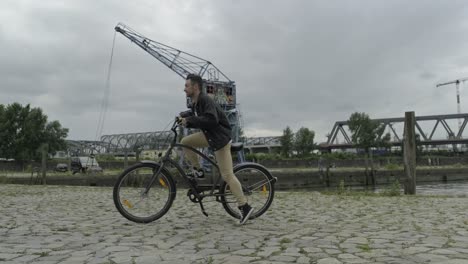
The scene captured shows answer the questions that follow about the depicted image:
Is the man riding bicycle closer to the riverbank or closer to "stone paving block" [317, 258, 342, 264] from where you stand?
"stone paving block" [317, 258, 342, 264]

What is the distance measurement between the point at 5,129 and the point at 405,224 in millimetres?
54307

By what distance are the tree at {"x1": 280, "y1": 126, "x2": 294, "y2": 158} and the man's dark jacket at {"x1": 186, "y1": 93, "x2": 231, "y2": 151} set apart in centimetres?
7649

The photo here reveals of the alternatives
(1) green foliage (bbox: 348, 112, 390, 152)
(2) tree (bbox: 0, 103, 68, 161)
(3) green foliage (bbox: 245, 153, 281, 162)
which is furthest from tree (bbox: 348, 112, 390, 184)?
(2) tree (bbox: 0, 103, 68, 161)

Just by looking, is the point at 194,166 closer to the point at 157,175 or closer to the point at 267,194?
the point at 157,175

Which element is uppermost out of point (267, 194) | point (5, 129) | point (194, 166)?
point (5, 129)

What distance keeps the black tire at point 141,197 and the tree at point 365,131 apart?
71327 mm

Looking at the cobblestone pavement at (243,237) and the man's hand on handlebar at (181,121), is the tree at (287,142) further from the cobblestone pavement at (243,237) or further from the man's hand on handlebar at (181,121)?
the man's hand on handlebar at (181,121)

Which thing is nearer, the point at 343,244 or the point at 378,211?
the point at 343,244

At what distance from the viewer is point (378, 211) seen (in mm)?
6742

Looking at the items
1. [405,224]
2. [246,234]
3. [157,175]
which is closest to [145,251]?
[246,234]

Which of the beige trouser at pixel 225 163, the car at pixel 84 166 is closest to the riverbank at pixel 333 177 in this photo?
the car at pixel 84 166

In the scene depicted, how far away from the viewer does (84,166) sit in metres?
38.6

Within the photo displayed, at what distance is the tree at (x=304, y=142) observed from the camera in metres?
81.8

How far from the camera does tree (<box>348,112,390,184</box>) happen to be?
2901 inches
